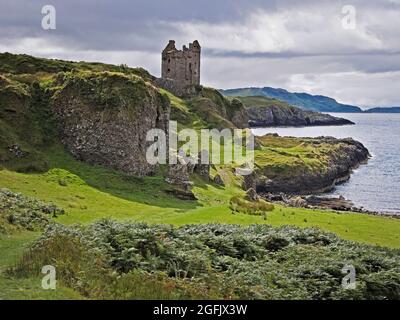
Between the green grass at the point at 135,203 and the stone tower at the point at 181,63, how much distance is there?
8580 cm

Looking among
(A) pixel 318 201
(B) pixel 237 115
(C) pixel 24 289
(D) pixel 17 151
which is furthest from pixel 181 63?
(C) pixel 24 289

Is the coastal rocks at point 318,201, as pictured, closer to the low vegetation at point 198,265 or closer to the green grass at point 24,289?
the low vegetation at point 198,265

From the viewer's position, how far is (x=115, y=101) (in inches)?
2163

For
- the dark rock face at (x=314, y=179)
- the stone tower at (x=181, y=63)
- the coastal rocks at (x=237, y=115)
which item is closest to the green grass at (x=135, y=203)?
the dark rock face at (x=314, y=179)

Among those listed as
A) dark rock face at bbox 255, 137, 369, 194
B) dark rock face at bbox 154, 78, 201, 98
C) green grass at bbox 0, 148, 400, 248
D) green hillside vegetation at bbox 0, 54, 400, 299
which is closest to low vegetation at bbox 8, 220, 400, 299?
green hillside vegetation at bbox 0, 54, 400, 299

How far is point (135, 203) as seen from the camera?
44.9m

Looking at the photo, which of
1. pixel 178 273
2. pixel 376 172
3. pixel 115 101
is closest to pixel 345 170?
pixel 376 172

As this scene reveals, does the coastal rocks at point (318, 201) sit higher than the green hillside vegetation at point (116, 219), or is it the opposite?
the green hillside vegetation at point (116, 219)

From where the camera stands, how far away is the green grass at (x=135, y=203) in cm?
4012

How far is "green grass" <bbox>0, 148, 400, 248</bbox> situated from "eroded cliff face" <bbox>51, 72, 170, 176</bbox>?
186cm
